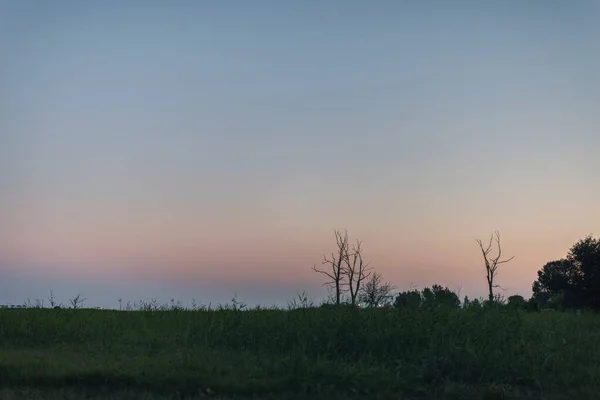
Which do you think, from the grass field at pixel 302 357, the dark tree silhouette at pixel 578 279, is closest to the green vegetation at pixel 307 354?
the grass field at pixel 302 357

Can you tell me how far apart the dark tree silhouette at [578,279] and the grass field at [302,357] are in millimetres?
27448

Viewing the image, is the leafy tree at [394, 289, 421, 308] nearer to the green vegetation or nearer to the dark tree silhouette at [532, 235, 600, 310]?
the green vegetation

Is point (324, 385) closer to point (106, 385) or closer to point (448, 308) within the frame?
point (106, 385)

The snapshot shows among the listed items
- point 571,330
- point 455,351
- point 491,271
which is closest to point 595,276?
point 491,271

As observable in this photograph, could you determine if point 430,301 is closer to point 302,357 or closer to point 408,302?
point 408,302

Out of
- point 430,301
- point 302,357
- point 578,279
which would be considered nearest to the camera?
point 302,357

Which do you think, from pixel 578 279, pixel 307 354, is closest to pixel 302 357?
pixel 307 354

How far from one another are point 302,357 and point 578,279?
34515 mm

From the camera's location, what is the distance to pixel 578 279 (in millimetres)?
37344

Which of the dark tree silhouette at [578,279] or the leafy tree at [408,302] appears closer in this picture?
the leafy tree at [408,302]

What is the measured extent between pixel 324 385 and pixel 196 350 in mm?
2581

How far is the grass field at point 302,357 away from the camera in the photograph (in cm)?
772

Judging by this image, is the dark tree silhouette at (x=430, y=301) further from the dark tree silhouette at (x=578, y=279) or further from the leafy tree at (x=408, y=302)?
the dark tree silhouette at (x=578, y=279)

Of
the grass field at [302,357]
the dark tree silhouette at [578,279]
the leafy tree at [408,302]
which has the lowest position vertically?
the grass field at [302,357]
